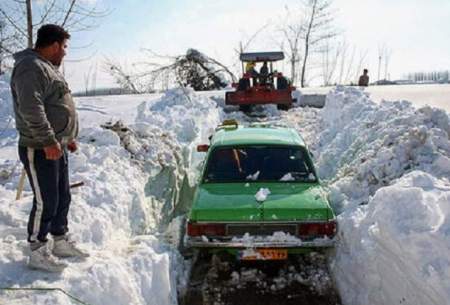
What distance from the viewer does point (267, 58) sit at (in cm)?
1809

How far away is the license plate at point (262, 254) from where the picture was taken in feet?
16.7

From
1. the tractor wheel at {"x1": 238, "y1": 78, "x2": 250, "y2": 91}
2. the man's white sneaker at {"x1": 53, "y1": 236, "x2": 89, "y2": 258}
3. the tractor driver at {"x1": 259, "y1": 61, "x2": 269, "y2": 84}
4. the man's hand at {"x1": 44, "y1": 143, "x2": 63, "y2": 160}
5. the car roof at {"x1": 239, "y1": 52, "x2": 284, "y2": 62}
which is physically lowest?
the man's white sneaker at {"x1": 53, "y1": 236, "x2": 89, "y2": 258}

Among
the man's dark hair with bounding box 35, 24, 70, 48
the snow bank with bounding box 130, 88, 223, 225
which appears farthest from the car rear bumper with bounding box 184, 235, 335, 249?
the man's dark hair with bounding box 35, 24, 70, 48

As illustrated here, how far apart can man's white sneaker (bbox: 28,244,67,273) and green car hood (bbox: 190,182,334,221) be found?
1562 mm

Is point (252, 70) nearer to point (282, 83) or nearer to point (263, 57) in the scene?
point (263, 57)

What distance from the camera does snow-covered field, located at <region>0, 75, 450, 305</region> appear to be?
3941 mm

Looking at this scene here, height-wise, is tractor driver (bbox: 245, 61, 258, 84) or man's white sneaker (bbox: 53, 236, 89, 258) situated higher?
tractor driver (bbox: 245, 61, 258, 84)

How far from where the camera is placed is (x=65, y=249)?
427 cm

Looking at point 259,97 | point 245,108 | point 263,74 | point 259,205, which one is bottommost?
point 259,205

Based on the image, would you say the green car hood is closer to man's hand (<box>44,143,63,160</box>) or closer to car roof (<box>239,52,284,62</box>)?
man's hand (<box>44,143,63,160</box>)

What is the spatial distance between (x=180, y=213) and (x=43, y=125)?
465cm

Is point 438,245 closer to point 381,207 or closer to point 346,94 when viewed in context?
point 381,207

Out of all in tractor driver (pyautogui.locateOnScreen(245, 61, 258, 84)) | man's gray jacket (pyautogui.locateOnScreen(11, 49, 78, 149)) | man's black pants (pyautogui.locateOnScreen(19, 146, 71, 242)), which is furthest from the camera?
tractor driver (pyautogui.locateOnScreen(245, 61, 258, 84))

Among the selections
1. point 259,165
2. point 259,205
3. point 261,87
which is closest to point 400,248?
point 259,205
